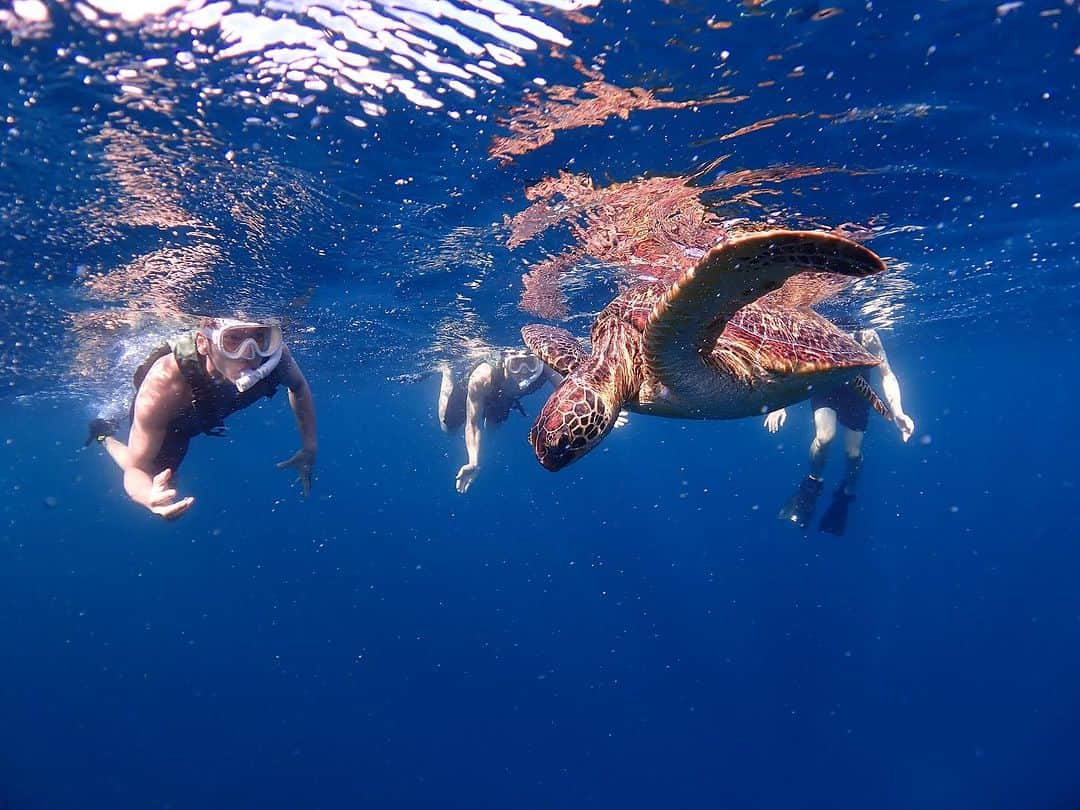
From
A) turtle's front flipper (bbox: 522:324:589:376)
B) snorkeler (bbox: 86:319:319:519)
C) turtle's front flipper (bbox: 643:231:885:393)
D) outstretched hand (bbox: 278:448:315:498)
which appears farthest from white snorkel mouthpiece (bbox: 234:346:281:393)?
turtle's front flipper (bbox: 643:231:885:393)

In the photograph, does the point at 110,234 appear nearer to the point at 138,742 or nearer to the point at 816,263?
the point at 816,263

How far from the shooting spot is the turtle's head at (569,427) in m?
3.61

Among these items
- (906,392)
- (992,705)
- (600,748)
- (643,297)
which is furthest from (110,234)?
(906,392)

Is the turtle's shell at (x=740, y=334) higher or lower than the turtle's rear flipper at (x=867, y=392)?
higher

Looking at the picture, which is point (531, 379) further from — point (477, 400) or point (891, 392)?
point (891, 392)

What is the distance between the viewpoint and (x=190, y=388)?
5785mm

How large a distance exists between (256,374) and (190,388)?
0.61m

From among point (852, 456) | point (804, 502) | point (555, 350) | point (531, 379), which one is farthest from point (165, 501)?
point (852, 456)

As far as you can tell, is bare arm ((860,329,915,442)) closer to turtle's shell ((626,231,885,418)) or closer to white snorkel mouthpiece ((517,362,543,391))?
turtle's shell ((626,231,885,418))

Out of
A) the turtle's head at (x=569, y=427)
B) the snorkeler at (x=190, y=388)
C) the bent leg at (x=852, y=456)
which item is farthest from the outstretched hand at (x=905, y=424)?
the snorkeler at (x=190, y=388)

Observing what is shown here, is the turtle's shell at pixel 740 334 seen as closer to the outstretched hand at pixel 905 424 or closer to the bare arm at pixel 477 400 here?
the outstretched hand at pixel 905 424

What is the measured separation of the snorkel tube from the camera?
604cm

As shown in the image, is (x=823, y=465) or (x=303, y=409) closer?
(x=303, y=409)

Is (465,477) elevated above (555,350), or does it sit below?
below
